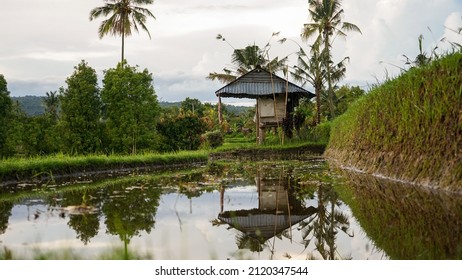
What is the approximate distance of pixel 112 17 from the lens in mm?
25547

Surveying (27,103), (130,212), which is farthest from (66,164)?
(27,103)

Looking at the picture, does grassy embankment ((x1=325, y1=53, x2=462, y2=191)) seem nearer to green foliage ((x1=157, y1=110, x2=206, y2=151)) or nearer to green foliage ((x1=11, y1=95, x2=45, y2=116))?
green foliage ((x1=157, y1=110, x2=206, y2=151))

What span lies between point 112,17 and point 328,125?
12.3m

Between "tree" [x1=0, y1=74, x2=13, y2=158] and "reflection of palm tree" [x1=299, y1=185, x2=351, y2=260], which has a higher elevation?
"tree" [x1=0, y1=74, x2=13, y2=158]

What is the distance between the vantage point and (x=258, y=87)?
76.4 feet

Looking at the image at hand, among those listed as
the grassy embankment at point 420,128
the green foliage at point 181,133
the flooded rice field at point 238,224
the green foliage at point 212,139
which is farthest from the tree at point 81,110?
the flooded rice field at point 238,224

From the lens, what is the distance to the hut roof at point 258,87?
22781mm

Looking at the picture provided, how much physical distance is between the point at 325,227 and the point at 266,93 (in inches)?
758

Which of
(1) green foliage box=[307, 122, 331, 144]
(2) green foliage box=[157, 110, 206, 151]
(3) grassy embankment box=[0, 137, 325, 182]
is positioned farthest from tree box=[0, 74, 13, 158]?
(1) green foliage box=[307, 122, 331, 144]

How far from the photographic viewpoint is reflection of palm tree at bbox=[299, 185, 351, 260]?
3.06 m

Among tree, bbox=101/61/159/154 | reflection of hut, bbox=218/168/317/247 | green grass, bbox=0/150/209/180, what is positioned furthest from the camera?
tree, bbox=101/61/159/154

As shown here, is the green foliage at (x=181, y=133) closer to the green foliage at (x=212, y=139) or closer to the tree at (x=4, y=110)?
the green foliage at (x=212, y=139)

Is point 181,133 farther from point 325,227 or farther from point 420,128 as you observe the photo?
point 325,227
